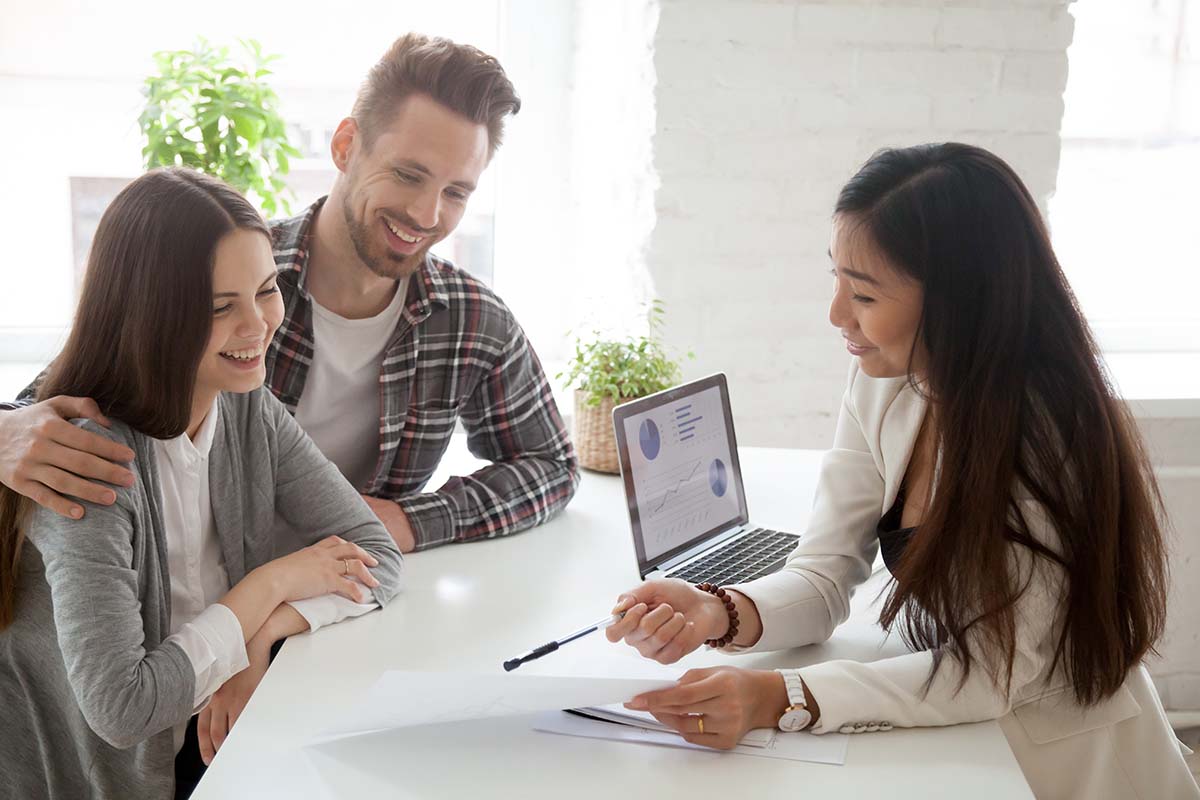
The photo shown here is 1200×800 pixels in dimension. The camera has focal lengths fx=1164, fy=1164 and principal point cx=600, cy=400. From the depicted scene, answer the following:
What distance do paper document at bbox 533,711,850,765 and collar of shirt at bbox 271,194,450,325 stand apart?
77 cm

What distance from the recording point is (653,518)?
1472mm

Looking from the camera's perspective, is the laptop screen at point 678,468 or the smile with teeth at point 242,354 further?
the laptop screen at point 678,468

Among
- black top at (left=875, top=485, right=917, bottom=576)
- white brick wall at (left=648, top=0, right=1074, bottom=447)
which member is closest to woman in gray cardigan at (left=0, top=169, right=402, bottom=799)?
black top at (left=875, top=485, right=917, bottom=576)

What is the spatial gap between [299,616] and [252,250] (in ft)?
1.32

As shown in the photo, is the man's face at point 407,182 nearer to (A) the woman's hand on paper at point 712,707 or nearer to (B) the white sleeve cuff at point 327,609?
(B) the white sleeve cuff at point 327,609

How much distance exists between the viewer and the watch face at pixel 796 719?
108 cm

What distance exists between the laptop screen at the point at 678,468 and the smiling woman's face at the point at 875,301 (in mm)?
329

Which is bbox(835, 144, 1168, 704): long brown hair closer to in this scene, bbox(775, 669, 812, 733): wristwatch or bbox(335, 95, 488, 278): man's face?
bbox(775, 669, 812, 733): wristwatch

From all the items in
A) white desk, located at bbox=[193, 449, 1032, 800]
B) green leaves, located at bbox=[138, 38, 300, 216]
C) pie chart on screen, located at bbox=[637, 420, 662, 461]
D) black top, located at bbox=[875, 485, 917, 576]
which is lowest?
white desk, located at bbox=[193, 449, 1032, 800]

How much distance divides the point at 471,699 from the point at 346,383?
31.4 inches

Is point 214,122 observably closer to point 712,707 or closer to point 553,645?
point 553,645

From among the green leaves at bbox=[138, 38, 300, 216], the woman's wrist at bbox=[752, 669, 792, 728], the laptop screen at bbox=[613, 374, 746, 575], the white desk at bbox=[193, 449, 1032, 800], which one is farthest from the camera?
the green leaves at bbox=[138, 38, 300, 216]

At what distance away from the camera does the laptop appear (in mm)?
1456

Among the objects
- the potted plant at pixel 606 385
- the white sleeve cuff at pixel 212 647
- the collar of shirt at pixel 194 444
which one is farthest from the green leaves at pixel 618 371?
the white sleeve cuff at pixel 212 647
